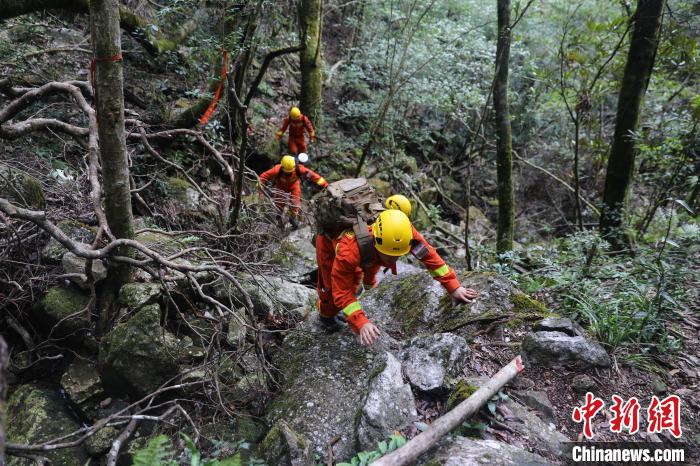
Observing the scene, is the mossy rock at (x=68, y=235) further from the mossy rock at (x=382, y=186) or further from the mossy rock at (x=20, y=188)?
the mossy rock at (x=382, y=186)

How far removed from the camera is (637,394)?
12.1 feet

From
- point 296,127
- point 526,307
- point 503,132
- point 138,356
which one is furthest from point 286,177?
point 526,307

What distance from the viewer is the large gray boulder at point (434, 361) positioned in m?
3.64

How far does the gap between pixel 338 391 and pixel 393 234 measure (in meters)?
1.61

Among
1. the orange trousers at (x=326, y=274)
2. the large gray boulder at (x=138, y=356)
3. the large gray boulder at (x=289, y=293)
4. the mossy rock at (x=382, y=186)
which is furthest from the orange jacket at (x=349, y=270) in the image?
the mossy rock at (x=382, y=186)

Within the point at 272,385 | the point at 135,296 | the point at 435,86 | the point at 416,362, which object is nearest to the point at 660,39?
the point at 435,86

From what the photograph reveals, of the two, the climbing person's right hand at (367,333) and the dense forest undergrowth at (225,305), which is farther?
the climbing person's right hand at (367,333)

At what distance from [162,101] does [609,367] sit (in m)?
8.89

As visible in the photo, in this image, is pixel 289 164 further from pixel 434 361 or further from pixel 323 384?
pixel 434 361

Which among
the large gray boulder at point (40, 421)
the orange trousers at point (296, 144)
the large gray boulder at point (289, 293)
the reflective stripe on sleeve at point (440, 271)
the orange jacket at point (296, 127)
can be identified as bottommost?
the large gray boulder at point (40, 421)

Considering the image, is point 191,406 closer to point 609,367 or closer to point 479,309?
point 479,309

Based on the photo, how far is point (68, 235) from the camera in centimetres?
464

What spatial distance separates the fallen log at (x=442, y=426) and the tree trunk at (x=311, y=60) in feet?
29.1

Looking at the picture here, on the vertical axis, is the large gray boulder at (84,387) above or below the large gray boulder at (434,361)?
below
